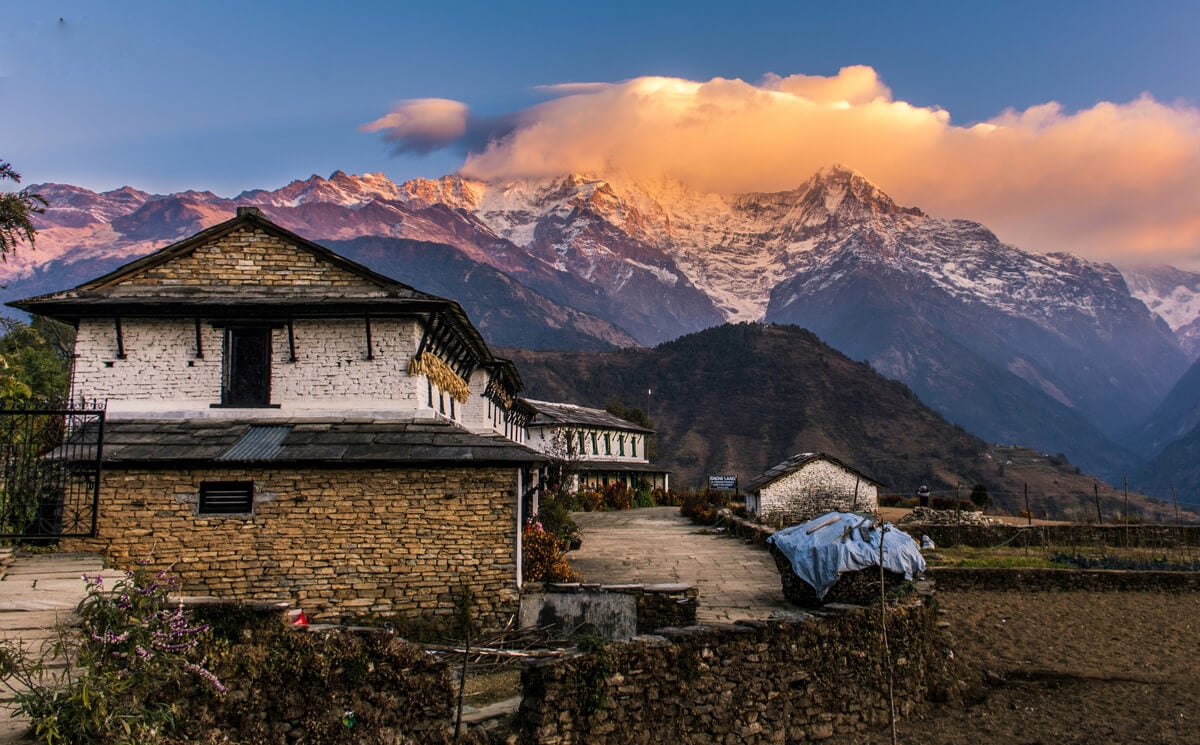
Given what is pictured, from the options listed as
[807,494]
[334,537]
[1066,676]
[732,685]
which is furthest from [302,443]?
[807,494]

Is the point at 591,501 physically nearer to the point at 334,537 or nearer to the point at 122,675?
the point at 334,537

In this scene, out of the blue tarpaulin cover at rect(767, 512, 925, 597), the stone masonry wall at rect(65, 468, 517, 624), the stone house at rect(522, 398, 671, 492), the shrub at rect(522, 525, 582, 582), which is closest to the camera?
the stone masonry wall at rect(65, 468, 517, 624)

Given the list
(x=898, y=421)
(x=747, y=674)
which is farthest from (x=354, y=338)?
(x=898, y=421)

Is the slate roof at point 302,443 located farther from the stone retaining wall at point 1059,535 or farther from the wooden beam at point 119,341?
the stone retaining wall at point 1059,535

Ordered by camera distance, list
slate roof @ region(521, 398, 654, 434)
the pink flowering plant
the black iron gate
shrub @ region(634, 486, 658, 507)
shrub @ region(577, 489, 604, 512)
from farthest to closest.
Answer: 1. shrub @ region(634, 486, 658, 507)
2. slate roof @ region(521, 398, 654, 434)
3. shrub @ region(577, 489, 604, 512)
4. the black iron gate
5. the pink flowering plant

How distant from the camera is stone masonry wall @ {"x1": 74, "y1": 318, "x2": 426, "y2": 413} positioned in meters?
15.0

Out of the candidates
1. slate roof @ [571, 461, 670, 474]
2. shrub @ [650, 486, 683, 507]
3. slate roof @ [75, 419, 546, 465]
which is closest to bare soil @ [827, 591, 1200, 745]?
slate roof @ [75, 419, 546, 465]

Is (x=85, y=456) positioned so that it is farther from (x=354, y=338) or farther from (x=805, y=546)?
(x=805, y=546)

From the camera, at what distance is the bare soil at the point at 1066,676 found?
10.7 metres

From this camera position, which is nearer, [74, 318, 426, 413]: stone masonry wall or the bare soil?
the bare soil

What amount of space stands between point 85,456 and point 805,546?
1292 cm

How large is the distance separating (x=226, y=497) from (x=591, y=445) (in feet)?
134

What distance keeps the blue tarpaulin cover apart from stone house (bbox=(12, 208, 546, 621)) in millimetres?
5530

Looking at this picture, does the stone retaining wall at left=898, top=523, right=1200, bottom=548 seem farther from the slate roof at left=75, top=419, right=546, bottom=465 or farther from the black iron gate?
the black iron gate
